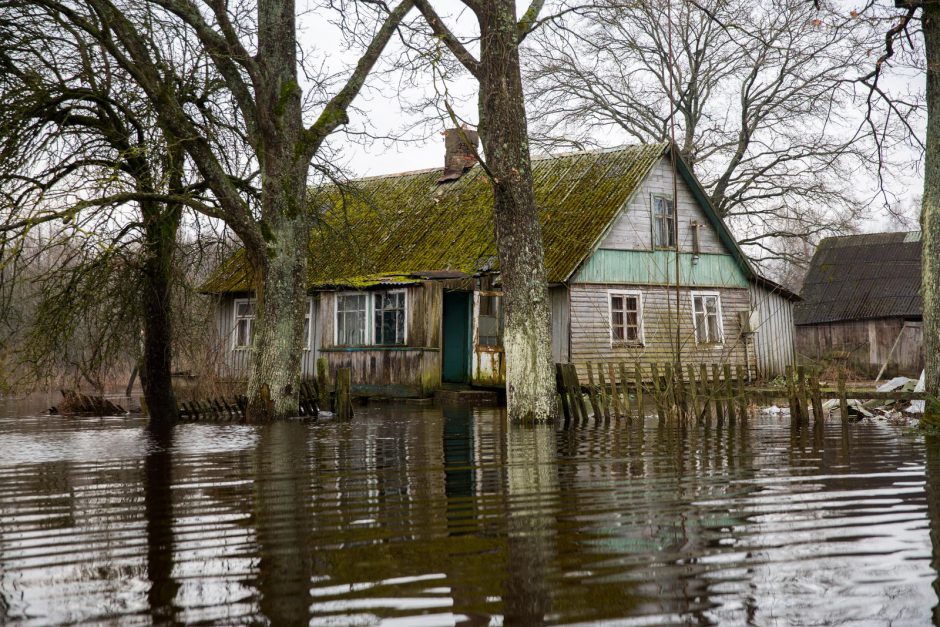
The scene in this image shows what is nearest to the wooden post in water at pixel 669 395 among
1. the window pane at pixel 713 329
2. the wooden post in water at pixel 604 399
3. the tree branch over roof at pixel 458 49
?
the wooden post in water at pixel 604 399

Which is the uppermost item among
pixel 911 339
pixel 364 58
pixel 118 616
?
pixel 364 58

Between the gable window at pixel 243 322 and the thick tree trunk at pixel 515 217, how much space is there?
605 inches

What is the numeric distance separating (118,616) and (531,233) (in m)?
10.7

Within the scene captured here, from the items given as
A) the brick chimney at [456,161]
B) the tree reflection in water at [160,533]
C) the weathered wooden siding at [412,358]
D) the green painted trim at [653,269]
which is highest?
the brick chimney at [456,161]

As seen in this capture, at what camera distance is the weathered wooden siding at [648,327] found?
76.7ft

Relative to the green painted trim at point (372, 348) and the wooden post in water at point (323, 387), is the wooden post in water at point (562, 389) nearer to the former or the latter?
the wooden post in water at point (323, 387)

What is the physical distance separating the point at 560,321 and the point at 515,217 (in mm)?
10146

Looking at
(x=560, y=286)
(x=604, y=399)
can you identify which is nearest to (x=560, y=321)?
(x=560, y=286)

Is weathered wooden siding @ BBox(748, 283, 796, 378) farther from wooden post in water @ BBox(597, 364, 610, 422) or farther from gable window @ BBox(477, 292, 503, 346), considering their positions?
wooden post in water @ BBox(597, 364, 610, 422)

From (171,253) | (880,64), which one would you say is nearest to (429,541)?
(880,64)

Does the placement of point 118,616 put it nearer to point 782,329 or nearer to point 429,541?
point 429,541

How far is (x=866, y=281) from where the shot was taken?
3269 cm

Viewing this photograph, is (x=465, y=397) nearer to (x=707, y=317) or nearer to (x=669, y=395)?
(x=707, y=317)

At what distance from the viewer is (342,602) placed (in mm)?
3533
